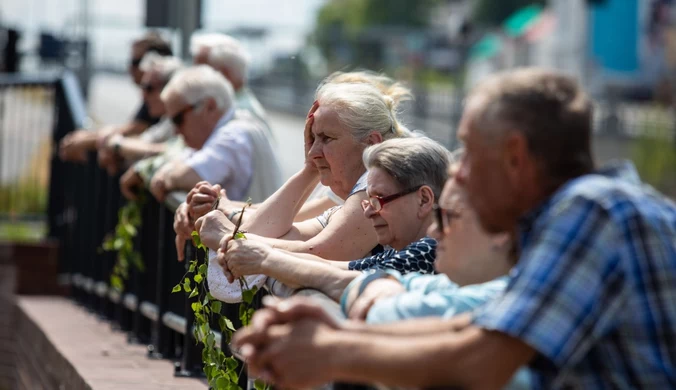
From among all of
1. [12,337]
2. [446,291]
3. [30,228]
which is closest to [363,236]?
[446,291]

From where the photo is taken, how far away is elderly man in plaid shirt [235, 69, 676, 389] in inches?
91.4

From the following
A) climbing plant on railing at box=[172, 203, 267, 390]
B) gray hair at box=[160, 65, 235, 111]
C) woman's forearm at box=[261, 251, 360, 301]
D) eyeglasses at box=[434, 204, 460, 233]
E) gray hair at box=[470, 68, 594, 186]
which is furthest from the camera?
gray hair at box=[160, 65, 235, 111]

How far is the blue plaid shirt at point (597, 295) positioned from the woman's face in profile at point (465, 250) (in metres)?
0.47

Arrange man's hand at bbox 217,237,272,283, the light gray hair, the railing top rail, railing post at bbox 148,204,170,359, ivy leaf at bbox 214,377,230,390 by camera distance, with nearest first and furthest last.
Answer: man's hand at bbox 217,237,272,283
ivy leaf at bbox 214,377,230,390
railing post at bbox 148,204,170,359
the light gray hair
the railing top rail

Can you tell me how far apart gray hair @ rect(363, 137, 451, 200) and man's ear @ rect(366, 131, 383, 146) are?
0.64 m

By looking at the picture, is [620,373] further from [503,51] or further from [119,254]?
[503,51]

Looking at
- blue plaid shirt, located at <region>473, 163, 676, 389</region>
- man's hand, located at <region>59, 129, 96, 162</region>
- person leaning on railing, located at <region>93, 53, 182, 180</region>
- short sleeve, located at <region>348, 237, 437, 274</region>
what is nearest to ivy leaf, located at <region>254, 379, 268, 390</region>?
short sleeve, located at <region>348, 237, 437, 274</region>

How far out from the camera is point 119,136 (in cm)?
808

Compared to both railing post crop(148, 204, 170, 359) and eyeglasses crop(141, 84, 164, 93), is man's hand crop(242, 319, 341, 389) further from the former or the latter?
eyeglasses crop(141, 84, 164, 93)

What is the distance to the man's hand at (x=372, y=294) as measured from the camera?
2957mm

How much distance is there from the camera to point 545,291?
91.1 inches

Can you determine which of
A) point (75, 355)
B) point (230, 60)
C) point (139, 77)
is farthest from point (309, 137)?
point (139, 77)

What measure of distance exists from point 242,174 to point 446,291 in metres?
3.26

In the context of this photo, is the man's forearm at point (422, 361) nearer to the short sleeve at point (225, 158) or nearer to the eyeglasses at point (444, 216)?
the eyeglasses at point (444, 216)
